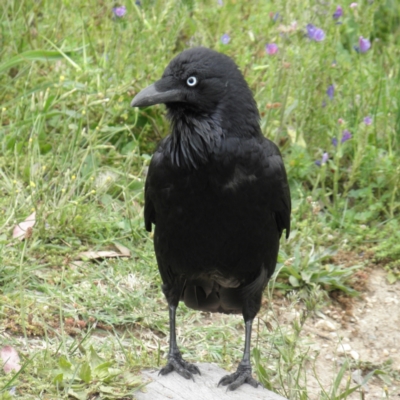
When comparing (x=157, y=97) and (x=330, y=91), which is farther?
(x=330, y=91)

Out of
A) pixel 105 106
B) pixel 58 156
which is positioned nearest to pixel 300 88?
pixel 105 106

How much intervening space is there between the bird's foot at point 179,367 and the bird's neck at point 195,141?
3.22ft

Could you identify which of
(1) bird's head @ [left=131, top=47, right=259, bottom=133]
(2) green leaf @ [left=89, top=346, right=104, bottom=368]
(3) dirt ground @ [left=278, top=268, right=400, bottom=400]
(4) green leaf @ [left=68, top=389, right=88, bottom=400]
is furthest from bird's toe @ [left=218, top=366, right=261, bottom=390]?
(1) bird's head @ [left=131, top=47, right=259, bottom=133]

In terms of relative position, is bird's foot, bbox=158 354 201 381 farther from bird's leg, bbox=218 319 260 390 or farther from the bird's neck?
the bird's neck

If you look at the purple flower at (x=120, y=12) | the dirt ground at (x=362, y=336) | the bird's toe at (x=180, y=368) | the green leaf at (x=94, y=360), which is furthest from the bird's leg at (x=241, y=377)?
the purple flower at (x=120, y=12)

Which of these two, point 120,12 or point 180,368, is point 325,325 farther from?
point 120,12

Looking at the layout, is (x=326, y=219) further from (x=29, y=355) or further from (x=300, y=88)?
(x=29, y=355)

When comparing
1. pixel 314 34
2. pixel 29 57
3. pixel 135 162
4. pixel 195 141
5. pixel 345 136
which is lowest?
pixel 135 162

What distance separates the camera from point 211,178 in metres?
3.37

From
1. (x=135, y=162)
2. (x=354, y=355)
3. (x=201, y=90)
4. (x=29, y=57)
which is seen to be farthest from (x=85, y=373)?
(x=29, y=57)

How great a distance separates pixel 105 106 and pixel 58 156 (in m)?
0.50

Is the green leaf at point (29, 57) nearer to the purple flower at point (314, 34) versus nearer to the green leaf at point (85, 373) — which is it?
the purple flower at point (314, 34)

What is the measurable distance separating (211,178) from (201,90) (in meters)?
0.40

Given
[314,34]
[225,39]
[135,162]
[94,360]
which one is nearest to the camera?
[94,360]
